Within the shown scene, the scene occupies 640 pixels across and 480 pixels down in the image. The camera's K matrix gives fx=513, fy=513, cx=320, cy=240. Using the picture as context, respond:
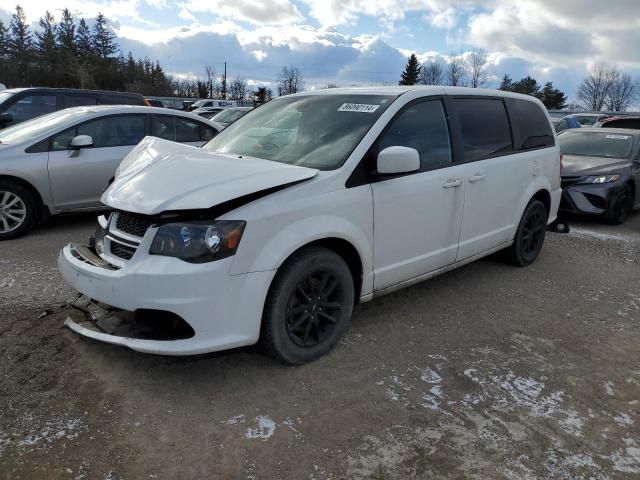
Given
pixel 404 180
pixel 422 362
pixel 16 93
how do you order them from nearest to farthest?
pixel 422 362, pixel 404 180, pixel 16 93

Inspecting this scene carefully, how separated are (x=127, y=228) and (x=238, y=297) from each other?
2.71 feet

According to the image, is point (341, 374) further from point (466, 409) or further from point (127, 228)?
point (127, 228)

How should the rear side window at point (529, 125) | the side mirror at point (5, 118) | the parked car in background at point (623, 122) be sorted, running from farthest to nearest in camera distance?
the parked car in background at point (623, 122) → the side mirror at point (5, 118) → the rear side window at point (529, 125)

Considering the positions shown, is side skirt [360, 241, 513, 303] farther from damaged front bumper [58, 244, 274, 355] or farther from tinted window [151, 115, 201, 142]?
tinted window [151, 115, 201, 142]

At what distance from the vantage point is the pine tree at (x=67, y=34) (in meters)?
71.8

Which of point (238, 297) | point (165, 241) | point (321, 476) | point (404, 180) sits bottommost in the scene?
point (321, 476)

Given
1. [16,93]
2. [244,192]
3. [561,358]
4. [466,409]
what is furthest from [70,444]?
[16,93]

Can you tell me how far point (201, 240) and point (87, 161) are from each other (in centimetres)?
415

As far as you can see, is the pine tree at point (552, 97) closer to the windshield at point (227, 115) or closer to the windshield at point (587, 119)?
the windshield at point (587, 119)

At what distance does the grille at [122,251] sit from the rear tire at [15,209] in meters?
3.44

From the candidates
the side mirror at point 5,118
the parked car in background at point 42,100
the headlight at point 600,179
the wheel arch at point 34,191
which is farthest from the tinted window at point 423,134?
the side mirror at point 5,118

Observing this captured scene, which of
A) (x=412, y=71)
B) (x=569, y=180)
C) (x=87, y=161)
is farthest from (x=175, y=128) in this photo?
(x=412, y=71)

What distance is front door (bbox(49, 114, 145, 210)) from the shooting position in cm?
600

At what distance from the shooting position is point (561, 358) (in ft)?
11.7
